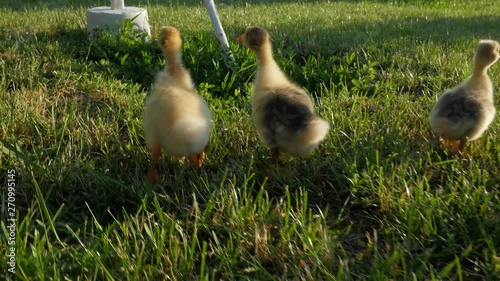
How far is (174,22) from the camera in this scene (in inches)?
277

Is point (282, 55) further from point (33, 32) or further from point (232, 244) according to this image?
point (232, 244)

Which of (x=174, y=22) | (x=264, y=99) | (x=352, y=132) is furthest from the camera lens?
(x=174, y=22)

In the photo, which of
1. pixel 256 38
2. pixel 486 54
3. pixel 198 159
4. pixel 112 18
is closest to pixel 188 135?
pixel 198 159

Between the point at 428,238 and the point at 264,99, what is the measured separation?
120 cm

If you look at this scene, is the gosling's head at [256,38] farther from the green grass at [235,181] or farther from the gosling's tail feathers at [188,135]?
the gosling's tail feathers at [188,135]

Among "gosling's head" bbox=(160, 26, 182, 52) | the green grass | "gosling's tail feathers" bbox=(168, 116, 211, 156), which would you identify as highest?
"gosling's head" bbox=(160, 26, 182, 52)

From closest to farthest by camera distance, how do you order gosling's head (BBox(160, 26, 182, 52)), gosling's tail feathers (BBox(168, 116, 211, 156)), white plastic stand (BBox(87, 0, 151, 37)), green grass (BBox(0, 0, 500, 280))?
green grass (BBox(0, 0, 500, 280)), gosling's tail feathers (BBox(168, 116, 211, 156)), gosling's head (BBox(160, 26, 182, 52)), white plastic stand (BBox(87, 0, 151, 37))

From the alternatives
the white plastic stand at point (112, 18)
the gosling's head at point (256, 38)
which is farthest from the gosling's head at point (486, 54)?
the white plastic stand at point (112, 18)

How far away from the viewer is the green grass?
92.6 inches

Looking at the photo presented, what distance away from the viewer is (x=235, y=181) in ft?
9.20

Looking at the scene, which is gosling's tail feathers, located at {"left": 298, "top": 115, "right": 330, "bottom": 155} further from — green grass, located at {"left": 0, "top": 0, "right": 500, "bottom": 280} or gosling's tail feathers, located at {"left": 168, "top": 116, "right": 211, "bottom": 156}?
gosling's tail feathers, located at {"left": 168, "top": 116, "right": 211, "bottom": 156}

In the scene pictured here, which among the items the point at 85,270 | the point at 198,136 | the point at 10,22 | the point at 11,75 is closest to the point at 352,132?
the point at 198,136

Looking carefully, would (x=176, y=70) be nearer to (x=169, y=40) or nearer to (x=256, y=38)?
(x=169, y=40)

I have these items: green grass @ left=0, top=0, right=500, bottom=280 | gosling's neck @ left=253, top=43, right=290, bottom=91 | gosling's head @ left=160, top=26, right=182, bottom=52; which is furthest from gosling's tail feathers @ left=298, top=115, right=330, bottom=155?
gosling's head @ left=160, top=26, right=182, bottom=52
